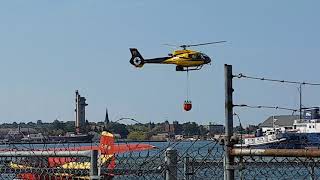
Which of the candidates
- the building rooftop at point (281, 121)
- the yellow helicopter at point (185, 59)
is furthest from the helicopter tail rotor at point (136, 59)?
the building rooftop at point (281, 121)

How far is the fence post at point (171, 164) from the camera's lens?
7324 mm

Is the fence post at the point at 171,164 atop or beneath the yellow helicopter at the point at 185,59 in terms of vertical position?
beneath

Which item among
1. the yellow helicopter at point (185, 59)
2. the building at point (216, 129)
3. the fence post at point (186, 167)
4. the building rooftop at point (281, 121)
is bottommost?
the fence post at point (186, 167)

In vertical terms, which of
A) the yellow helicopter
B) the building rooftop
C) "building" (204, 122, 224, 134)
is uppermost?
the yellow helicopter

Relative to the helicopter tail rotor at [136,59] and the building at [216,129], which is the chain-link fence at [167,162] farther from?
the helicopter tail rotor at [136,59]

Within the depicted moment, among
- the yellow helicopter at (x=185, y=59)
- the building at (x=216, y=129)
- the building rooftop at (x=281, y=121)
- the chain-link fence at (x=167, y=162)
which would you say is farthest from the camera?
the building rooftop at (x=281, y=121)

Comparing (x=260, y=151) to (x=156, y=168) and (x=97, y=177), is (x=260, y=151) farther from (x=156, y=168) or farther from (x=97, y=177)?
(x=97, y=177)

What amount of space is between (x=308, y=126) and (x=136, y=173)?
8461cm

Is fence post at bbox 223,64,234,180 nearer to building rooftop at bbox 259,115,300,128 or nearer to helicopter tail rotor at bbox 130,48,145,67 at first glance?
helicopter tail rotor at bbox 130,48,145,67

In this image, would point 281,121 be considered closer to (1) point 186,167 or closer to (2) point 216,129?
(2) point 216,129

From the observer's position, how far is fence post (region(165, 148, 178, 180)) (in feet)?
24.0

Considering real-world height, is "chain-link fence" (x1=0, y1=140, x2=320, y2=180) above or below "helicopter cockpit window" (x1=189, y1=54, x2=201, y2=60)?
below

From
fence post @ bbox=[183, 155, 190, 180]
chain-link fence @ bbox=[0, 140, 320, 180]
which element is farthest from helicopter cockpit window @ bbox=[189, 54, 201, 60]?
fence post @ bbox=[183, 155, 190, 180]

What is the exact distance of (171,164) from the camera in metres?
7.34
